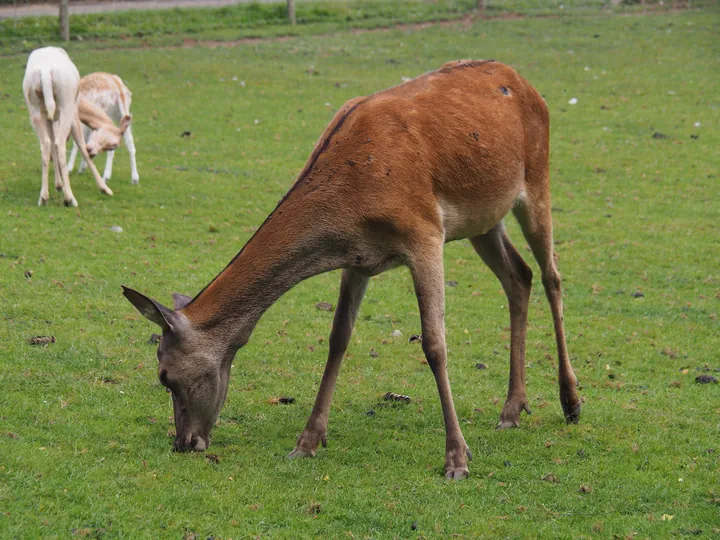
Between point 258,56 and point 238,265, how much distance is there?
19.5 metres

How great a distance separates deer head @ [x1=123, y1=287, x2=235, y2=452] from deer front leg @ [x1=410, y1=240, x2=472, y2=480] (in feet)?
3.96

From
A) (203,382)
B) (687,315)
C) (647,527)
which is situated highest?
(203,382)

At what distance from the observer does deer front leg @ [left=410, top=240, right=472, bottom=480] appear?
559 cm

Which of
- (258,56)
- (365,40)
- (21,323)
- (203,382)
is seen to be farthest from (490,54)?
(203,382)

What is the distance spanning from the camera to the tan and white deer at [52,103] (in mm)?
12062

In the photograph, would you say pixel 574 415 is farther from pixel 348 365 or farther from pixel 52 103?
pixel 52 103

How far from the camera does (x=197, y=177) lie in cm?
1450

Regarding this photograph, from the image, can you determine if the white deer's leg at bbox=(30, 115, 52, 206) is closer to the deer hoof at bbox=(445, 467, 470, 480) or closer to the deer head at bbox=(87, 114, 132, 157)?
the deer head at bbox=(87, 114, 132, 157)

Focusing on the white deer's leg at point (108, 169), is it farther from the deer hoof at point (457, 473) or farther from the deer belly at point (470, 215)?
the deer hoof at point (457, 473)

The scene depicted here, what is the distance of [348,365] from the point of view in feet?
25.5

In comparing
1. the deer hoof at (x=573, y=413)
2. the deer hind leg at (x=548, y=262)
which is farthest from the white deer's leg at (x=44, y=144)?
the deer hoof at (x=573, y=413)

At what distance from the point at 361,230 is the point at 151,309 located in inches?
51.6

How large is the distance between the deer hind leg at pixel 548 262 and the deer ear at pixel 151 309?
275cm

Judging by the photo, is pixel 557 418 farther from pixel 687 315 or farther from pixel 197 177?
pixel 197 177
